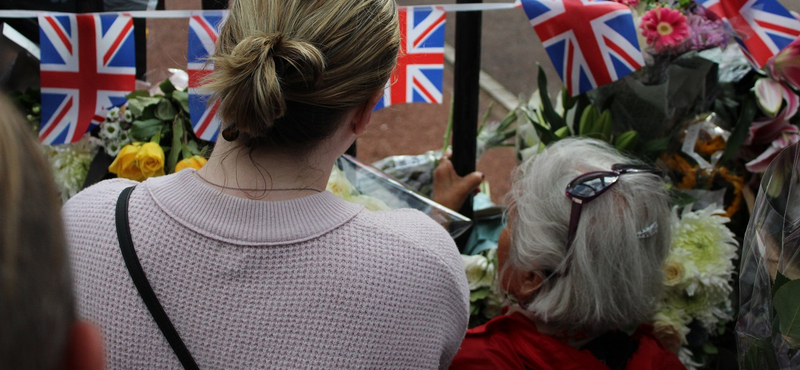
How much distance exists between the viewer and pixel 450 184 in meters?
1.98

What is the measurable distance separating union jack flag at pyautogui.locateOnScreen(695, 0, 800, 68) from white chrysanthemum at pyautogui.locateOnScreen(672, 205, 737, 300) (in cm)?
43

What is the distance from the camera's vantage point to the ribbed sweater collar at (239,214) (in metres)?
0.88

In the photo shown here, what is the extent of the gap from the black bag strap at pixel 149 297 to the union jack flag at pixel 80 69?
1031mm

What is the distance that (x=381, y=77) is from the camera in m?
0.94

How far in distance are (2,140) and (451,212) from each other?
1.39 metres

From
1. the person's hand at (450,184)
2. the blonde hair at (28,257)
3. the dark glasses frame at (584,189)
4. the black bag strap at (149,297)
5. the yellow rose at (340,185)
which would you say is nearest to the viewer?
the blonde hair at (28,257)

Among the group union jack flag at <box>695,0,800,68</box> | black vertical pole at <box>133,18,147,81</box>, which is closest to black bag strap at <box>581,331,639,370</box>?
union jack flag at <box>695,0,800,68</box>

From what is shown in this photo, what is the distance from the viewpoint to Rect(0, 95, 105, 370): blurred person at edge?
0.41m

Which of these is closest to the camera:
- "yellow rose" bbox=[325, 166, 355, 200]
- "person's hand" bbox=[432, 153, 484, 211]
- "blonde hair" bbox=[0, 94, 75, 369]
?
"blonde hair" bbox=[0, 94, 75, 369]

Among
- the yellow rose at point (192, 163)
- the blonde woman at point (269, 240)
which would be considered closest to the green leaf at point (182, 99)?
the yellow rose at point (192, 163)

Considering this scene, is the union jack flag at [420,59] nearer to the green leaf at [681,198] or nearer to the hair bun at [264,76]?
the green leaf at [681,198]

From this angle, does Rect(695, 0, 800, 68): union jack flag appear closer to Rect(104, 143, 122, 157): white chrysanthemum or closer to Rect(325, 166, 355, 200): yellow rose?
Rect(325, 166, 355, 200): yellow rose

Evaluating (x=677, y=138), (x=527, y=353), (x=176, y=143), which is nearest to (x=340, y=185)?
(x=176, y=143)

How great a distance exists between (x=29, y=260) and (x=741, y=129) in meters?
1.94
